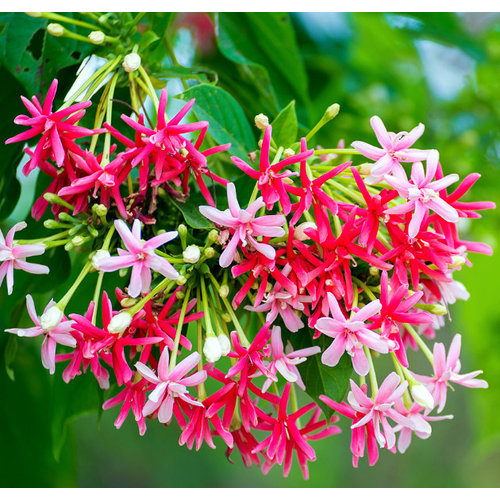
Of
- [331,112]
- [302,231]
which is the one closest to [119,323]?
[302,231]

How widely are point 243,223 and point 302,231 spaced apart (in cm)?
5

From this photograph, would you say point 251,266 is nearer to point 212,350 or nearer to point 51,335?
point 212,350

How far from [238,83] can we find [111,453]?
2101mm

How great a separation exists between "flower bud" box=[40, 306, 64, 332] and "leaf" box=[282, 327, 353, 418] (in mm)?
208

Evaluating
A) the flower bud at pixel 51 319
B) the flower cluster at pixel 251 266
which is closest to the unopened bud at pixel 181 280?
the flower cluster at pixel 251 266

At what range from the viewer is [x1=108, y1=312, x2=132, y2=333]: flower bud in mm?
474

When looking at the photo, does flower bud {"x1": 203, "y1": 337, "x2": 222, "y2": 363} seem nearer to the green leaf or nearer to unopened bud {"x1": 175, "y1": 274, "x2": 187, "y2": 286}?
unopened bud {"x1": 175, "y1": 274, "x2": 187, "y2": 286}

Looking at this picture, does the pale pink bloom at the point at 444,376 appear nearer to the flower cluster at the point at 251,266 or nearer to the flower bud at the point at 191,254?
the flower cluster at the point at 251,266

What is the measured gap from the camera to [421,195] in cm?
48

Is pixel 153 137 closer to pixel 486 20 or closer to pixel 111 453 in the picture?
pixel 486 20

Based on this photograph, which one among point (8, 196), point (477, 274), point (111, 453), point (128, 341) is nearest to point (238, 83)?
point (8, 196)

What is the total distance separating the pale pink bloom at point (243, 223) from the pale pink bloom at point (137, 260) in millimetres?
45

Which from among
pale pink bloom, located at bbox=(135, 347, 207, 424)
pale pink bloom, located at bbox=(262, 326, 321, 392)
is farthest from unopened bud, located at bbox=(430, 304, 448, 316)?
pale pink bloom, located at bbox=(135, 347, 207, 424)

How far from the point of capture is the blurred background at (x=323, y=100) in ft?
2.36
